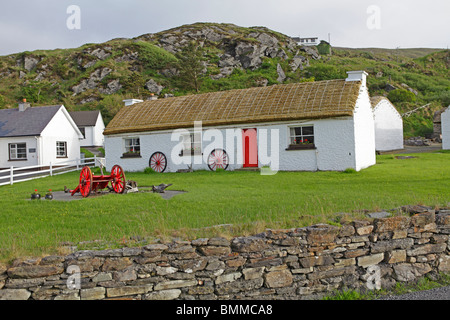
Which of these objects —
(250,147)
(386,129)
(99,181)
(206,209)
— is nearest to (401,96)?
(386,129)

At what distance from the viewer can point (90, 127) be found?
48406 millimetres

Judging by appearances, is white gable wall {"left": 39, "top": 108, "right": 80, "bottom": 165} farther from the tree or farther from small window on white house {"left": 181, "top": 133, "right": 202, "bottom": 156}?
the tree

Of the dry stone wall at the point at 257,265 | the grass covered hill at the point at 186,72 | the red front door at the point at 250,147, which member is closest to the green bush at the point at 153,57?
the grass covered hill at the point at 186,72

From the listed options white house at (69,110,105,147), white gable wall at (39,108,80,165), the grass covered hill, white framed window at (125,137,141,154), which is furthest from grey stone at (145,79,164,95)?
white framed window at (125,137,141,154)

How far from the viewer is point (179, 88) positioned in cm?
6425

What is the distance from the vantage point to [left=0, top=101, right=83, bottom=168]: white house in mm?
29953

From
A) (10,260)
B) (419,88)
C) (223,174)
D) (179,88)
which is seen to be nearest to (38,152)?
(223,174)

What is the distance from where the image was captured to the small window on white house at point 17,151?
99.7 ft

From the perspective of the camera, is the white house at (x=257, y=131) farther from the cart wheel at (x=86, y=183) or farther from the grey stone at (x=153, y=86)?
the grey stone at (x=153, y=86)

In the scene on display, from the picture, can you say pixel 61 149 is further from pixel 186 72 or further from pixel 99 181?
pixel 186 72

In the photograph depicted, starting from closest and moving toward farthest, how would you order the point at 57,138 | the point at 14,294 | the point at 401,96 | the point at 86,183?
1. the point at 14,294
2. the point at 86,183
3. the point at 57,138
4. the point at 401,96

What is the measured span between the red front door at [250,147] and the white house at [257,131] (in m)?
0.05

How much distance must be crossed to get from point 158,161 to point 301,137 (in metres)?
8.41

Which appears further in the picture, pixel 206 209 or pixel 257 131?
pixel 257 131
